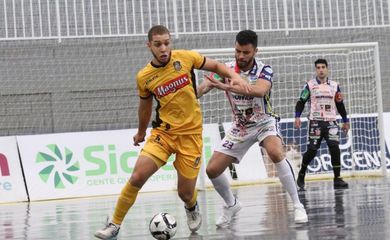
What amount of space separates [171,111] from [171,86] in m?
0.25

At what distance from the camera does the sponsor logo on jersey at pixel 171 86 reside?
28.1 ft

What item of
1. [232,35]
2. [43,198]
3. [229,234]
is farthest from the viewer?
[232,35]

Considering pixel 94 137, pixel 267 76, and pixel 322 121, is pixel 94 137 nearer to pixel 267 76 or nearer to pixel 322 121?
pixel 322 121

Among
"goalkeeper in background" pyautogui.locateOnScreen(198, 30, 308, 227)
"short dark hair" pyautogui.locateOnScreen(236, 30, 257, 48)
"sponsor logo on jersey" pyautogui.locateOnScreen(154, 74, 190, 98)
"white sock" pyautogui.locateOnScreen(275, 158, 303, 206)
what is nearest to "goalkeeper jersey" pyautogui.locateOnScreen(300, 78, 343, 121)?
"goalkeeper in background" pyautogui.locateOnScreen(198, 30, 308, 227)

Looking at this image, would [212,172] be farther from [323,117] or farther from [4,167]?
[4,167]

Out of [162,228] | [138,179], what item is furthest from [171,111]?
[162,228]

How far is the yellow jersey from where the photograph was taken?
8.57m

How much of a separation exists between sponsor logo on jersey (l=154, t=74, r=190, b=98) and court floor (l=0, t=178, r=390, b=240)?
1.38 metres

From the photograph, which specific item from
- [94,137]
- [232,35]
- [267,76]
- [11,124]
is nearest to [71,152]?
[94,137]

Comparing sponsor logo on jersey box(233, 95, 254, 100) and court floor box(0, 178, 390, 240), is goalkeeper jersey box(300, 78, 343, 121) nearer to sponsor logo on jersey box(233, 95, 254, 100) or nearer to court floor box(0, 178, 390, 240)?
court floor box(0, 178, 390, 240)

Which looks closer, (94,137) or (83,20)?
(94,137)

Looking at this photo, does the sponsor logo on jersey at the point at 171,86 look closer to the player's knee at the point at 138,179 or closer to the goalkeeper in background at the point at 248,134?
the player's knee at the point at 138,179

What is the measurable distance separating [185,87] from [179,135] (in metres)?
0.46

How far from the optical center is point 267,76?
371 inches
